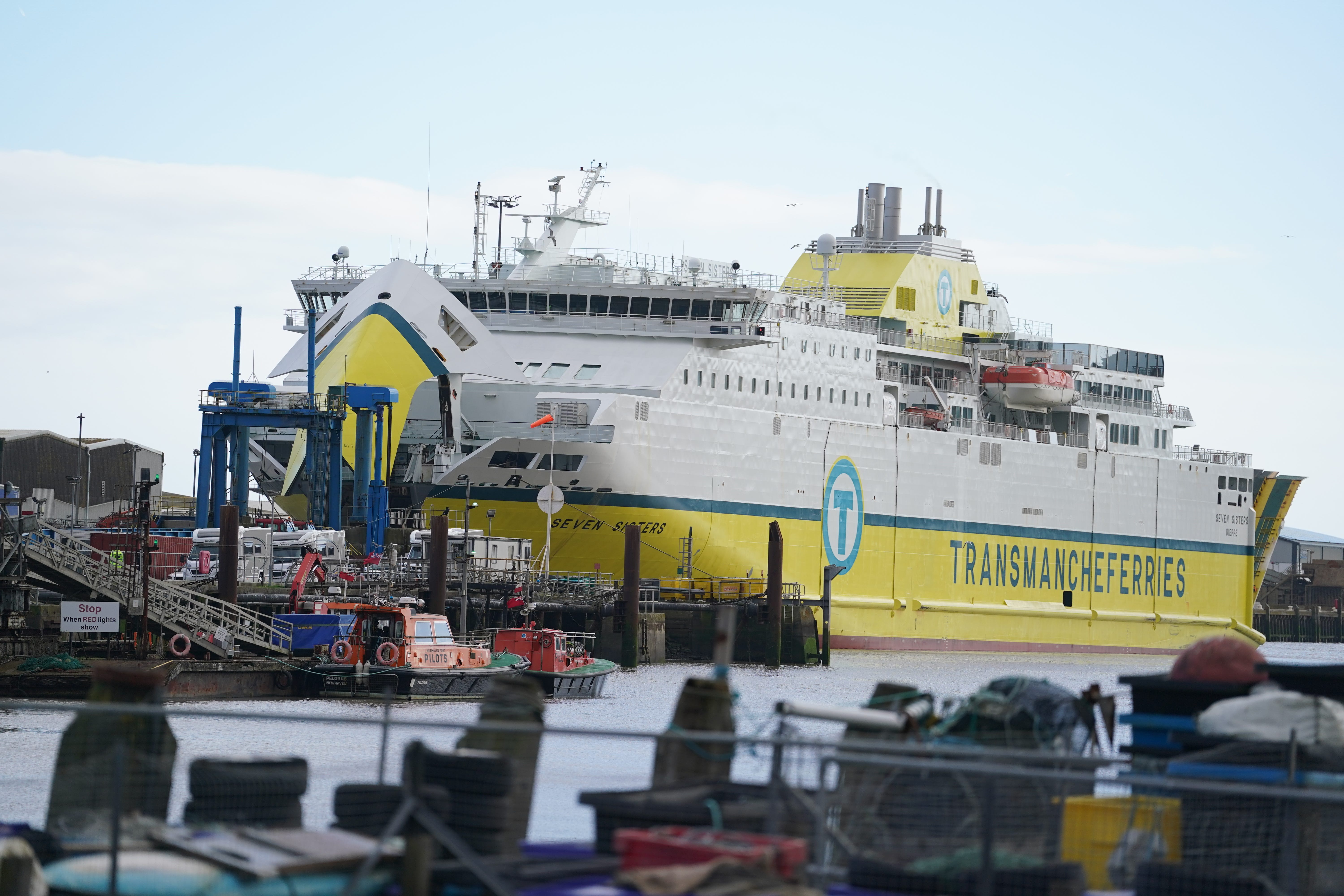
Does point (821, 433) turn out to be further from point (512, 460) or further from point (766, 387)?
point (512, 460)

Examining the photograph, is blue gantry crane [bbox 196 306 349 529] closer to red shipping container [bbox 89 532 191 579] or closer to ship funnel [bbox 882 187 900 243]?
red shipping container [bbox 89 532 191 579]

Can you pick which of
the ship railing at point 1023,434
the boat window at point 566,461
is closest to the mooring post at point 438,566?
the boat window at point 566,461

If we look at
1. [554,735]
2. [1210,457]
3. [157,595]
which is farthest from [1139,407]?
[554,735]

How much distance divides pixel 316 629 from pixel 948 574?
86.3 ft

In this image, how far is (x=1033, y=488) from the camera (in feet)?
186

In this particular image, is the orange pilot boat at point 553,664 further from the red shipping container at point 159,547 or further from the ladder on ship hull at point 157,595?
the red shipping container at point 159,547

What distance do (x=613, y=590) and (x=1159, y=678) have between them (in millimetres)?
32835

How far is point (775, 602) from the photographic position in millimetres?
43125

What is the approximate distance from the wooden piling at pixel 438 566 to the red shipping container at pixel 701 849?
27321 mm

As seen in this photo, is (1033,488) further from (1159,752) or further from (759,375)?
(1159,752)

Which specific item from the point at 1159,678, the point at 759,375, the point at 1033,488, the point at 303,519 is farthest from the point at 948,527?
the point at 1159,678

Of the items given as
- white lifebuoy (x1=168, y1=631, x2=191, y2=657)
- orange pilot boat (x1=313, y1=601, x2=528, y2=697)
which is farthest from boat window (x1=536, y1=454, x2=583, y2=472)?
white lifebuoy (x1=168, y1=631, x2=191, y2=657)

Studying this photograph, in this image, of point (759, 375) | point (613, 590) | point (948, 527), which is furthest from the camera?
point (948, 527)

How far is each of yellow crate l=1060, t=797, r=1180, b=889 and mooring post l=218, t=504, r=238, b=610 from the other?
2411cm
